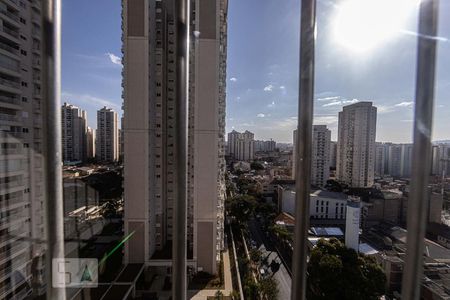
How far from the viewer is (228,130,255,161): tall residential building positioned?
2739 cm

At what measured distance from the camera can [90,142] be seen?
372 inches

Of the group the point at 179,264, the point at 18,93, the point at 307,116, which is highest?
the point at 18,93

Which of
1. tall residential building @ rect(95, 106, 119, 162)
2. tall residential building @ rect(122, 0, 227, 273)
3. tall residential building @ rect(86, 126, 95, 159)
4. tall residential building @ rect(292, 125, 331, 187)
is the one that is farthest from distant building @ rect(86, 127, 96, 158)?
tall residential building @ rect(292, 125, 331, 187)

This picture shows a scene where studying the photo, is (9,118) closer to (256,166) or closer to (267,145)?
(256,166)

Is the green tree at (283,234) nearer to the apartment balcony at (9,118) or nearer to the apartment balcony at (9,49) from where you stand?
the apartment balcony at (9,118)

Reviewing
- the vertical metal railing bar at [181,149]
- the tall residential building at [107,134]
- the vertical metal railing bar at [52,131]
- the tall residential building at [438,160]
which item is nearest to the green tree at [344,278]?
the tall residential building at [438,160]

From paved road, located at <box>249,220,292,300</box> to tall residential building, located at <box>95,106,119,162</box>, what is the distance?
7242mm

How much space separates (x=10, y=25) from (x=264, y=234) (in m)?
9.06

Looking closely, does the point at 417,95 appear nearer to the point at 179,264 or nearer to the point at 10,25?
the point at 179,264

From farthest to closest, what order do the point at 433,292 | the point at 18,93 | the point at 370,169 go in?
the point at 370,169
the point at 433,292
the point at 18,93

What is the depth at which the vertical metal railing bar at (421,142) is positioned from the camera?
19.8 inches

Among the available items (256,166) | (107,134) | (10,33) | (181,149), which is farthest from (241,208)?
(256,166)

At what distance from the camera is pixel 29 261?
2480mm

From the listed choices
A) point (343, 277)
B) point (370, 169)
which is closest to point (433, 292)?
point (343, 277)
